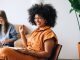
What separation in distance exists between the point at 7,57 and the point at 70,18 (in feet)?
7.13

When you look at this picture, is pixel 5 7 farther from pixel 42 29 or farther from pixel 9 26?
pixel 42 29

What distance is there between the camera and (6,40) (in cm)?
318

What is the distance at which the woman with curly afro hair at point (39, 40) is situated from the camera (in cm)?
220

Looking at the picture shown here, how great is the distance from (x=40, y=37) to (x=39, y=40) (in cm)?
4

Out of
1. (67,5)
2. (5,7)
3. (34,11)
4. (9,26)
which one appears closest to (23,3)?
(5,7)

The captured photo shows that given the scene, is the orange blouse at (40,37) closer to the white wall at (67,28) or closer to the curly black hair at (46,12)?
the curly black hair at (46,12)

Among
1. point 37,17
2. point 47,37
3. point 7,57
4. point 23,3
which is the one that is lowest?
point 7,57

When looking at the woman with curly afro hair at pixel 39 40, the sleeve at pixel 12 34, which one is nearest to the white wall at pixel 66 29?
the sleeve at pixel 12 34

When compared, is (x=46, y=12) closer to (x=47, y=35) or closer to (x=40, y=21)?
(x=40, y=21)

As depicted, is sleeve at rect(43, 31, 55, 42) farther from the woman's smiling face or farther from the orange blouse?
the woman's smiling face

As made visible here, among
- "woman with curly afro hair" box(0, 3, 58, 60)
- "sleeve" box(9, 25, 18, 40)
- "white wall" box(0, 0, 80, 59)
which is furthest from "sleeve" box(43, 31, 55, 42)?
"white wall" box(0, 0, 80, 59)

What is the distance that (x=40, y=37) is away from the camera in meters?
2.45

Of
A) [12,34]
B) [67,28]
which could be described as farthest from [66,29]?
[12,34]

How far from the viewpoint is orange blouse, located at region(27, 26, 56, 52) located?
2.41 metres
